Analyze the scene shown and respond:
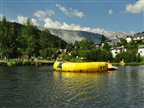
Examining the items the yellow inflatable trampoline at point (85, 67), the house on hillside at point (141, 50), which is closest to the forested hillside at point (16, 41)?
the house on hillside at point (141, 50)

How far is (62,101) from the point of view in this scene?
60.7 feet

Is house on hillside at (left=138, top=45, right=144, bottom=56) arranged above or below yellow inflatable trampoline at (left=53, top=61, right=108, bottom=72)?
above

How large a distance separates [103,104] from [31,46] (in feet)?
338

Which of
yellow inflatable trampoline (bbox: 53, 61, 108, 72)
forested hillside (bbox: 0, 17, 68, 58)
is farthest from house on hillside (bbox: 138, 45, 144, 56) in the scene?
yellow inflatable trampoline (bbox: 53, 61, 108, 72)

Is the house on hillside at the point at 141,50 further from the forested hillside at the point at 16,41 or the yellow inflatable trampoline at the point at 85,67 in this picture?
the yellow inflatable trampoline at the point at 85,67

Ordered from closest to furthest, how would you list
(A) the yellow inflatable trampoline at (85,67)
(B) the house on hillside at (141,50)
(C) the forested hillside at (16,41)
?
1. (A) the yellow inflatable trampoline at (85,67)
2. (C) the forested hillside at (16,41)
3. (B) the house on hillside at (141,50)

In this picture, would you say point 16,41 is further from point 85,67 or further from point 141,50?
point 85,67

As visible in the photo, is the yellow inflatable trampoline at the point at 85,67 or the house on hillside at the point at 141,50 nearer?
the yellow inflatable trampoline at the point at 85,67

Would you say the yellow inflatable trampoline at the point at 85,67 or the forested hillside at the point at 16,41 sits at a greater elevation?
the forested hillside at the point at 16,41

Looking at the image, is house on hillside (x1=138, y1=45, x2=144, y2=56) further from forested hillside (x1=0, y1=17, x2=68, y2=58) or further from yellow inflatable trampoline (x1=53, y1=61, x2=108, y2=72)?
yellow inflatable trampoline (x1=53, y1=61, x2=108, y2=72)

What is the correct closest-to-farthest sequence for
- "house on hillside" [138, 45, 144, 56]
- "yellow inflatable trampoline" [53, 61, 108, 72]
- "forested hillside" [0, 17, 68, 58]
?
"yellow inflatable trampoline" [53, 61, 108, 72] < "forested hillside" [0, 17, 68, 58] < "house on hillside" [138, 45, 144, 56]

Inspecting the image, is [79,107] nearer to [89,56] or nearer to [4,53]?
[4,53]

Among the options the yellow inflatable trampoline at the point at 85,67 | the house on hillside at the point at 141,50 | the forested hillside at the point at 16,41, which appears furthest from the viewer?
the house on hillside at the point at 141,50

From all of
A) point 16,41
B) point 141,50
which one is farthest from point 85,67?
point 141,50
